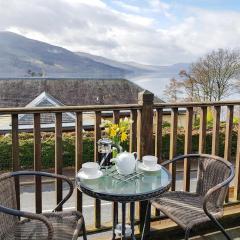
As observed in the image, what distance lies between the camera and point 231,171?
221 centimetres

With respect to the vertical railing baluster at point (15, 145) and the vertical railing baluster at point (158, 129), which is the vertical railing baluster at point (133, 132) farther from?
the vertical railing baluster at point (15, 145)

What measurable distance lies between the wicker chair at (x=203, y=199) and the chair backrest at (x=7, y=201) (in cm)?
97

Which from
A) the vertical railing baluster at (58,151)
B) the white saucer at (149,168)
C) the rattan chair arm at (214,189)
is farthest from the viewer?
the vertical railing baluster at (58,151)

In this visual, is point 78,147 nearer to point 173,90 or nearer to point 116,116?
point 116,116

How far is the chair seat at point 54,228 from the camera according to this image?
1.84 metres

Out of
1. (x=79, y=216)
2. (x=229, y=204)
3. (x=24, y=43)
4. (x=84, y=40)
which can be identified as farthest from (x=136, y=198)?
(x=24, y=43)

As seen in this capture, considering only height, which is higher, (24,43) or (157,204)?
(24,43)

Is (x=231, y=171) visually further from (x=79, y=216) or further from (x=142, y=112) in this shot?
(x=79, y=216)

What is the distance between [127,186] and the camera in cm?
192

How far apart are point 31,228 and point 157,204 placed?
2.89 ft

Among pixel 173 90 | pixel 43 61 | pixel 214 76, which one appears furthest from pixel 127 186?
pixel 43 61

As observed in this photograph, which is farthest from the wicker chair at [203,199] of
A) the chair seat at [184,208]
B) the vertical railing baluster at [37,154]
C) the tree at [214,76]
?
the tree at [214,76]

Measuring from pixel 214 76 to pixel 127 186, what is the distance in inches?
832

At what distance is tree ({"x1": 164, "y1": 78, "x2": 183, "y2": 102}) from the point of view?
24.8 meters
